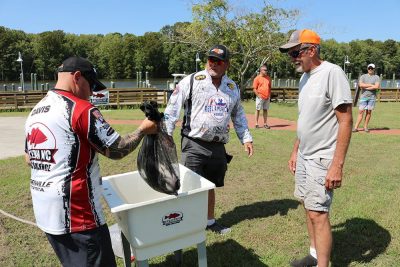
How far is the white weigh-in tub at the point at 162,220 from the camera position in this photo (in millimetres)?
2461

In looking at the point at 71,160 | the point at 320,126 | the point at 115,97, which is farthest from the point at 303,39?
the point at 115,97

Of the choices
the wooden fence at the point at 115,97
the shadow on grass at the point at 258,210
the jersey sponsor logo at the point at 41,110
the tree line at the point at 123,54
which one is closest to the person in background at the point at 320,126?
the shadow on grass at the point at 258,210

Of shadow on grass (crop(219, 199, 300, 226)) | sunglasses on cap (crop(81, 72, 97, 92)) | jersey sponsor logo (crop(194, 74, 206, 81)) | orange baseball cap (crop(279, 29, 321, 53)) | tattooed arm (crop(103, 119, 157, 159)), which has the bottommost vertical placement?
shadow on grass (crop(219, 199, 300, 226))

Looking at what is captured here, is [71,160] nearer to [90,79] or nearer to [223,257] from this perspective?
[90,79]

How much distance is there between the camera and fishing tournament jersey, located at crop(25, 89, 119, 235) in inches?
84.8

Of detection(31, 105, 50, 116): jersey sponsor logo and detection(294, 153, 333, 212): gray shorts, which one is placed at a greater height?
detection(31, 105, 50, 116): jersey sponsor logo

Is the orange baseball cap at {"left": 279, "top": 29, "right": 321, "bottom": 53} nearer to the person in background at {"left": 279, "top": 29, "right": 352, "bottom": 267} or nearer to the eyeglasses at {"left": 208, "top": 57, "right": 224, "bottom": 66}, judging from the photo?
the person in background at {"left": 279, "top": 29, "right": 352, "bottom": 267}

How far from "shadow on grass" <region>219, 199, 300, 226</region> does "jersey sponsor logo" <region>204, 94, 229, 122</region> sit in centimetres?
139

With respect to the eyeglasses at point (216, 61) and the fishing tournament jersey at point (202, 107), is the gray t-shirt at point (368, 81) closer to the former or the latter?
the fishing tournament jersey at point (202, 107)

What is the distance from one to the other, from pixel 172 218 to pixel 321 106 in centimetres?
138

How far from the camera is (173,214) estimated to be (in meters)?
2.58

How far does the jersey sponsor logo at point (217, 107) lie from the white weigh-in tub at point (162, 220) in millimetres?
1149

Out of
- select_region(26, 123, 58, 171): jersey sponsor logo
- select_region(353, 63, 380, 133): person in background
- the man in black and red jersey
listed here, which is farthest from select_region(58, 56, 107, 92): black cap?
select_region(353, 63, 380, 133): person in background

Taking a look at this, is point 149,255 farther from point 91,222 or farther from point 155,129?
point 155,129
